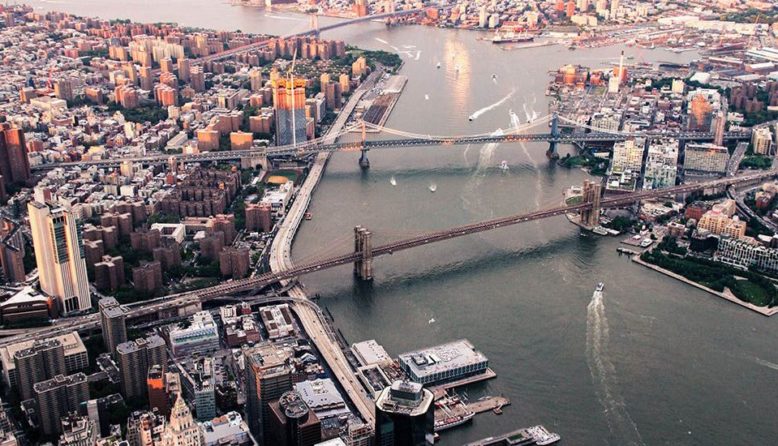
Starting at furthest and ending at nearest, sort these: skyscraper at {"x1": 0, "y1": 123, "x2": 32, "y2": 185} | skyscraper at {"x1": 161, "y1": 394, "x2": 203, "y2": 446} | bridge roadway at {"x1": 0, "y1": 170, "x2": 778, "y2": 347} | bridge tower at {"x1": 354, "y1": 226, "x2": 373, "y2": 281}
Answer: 1. skyscraper at {"x1": 0, "y1": 123, "x2": 32, "y2": 185}
2. bridge tower at {"x1": 354, "y1": 226, "x2": 373, "y2": 281}
3. bridge roadway at {"x1": 0, "y1": 170, "x2": 778, "y2": 347}
4. skyscraper at {"x1": 161, "y1": 394, "x2": 203, "y2": 446}

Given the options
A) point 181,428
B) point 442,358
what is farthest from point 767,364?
point 181,428

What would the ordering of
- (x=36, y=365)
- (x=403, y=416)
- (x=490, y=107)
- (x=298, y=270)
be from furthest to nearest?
(x=490, y=107)
(x=298, y=270)
(x=36, y=365)
(x=403, y=416)

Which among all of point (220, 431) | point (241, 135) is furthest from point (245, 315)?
point (241, 135)

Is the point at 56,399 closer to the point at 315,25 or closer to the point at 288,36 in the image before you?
the point at 288,36

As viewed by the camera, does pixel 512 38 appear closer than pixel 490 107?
No

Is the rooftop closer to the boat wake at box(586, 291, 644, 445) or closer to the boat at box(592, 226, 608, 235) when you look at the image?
the boat wake at box(586, 291, 644, 445)

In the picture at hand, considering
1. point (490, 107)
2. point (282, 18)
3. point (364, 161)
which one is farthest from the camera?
point (282, 18)

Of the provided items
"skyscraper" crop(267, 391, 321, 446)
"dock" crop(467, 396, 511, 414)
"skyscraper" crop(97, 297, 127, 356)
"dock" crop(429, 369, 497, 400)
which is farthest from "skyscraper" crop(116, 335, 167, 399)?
"dock" crop(467, 396, 511, 414)
